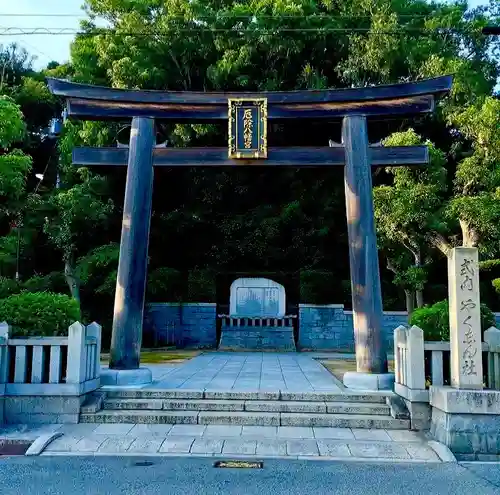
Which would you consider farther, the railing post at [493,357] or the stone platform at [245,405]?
the stone platform at [245,405]

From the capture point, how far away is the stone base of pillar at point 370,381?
7453mm

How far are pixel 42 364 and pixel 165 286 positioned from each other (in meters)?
11.1

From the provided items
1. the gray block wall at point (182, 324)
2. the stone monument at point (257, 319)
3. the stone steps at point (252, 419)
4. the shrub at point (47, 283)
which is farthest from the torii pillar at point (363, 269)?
the shrub at point (47, 283)

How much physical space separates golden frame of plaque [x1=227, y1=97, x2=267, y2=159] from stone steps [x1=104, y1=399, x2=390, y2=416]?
4182 millimetres

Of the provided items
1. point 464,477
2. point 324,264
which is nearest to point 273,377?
point 464,477

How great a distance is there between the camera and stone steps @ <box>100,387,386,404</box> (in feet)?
23.3

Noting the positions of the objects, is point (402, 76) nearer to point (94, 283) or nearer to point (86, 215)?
point (86, 215)

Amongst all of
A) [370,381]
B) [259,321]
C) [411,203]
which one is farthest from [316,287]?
[370,381]

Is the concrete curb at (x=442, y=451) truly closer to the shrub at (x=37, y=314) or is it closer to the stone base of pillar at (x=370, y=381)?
the stone base of pillar at (x=370, y=381)

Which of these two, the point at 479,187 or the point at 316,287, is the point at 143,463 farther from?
the point at 316,287

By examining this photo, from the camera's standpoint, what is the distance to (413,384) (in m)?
6.48

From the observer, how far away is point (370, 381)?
24.5 ft

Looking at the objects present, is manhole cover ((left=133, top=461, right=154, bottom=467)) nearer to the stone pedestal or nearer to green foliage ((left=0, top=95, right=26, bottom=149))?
the stone pedestal

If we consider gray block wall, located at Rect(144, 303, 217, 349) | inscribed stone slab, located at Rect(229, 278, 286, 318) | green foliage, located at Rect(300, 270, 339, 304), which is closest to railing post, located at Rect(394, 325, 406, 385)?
inscribed stone slab, located at Rect(229, 278, 286, 318)
